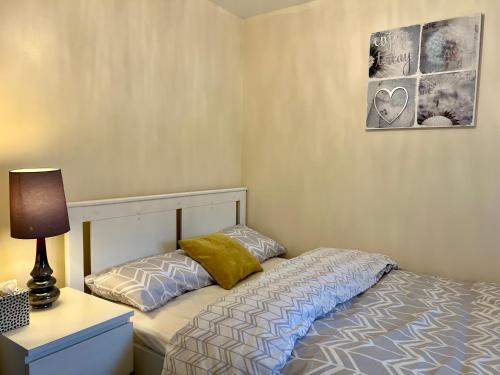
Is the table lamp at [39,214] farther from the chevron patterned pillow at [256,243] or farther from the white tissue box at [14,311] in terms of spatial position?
the chevron patterned pillow at [256,243]

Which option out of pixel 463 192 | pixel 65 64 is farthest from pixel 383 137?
pixel 65 64

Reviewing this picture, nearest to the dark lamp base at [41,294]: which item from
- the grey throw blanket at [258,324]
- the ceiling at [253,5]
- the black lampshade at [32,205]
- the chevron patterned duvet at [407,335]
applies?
the black lampshade at [32,205]

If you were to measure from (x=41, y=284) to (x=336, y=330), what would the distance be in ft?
4.14

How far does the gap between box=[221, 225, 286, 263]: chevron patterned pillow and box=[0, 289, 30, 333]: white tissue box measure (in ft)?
4.44

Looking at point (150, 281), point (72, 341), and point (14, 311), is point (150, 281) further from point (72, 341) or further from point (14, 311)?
point (14, 311)

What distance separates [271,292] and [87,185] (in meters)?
1.17

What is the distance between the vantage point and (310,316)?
154 cm

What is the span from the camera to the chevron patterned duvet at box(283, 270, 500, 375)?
49.5 inches

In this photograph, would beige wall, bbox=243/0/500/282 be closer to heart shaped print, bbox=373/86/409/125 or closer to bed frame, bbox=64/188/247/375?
heart shaped print, bbox=373/86/409/125

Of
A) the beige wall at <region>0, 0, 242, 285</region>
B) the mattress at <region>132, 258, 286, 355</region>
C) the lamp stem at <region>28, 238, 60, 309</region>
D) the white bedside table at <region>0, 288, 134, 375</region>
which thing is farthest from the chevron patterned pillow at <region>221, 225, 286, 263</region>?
the lamp stem at <region>28, 238, 60, 309</region>

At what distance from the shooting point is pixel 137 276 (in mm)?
1880

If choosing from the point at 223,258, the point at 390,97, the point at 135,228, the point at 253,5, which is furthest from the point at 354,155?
the point at 135,228

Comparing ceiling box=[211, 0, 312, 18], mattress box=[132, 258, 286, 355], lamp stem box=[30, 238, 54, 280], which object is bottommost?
mattress box=[132, 258, 286, 355]

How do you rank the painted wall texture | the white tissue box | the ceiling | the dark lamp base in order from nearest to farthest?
the white tissue box
the dark lamp base
the painted wall texture
the ceiling
